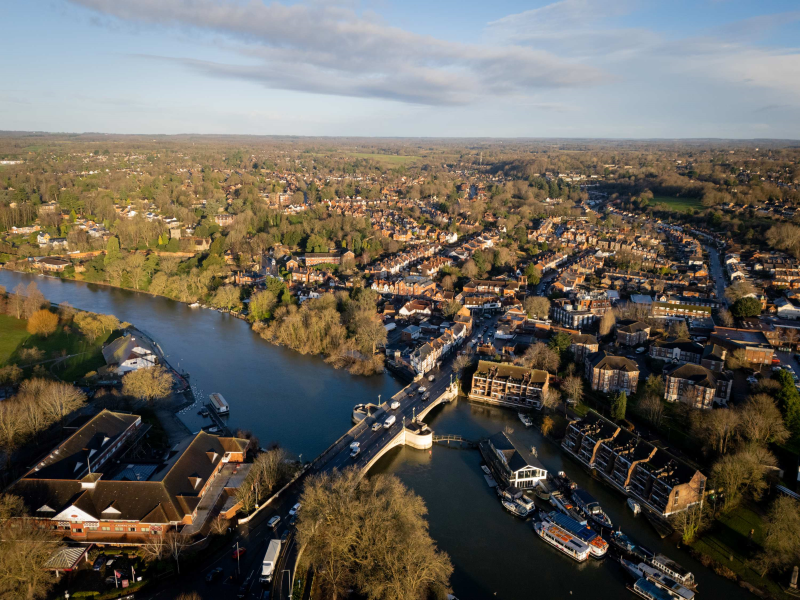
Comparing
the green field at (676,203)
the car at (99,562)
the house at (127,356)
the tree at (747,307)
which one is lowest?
the car at (99,562)

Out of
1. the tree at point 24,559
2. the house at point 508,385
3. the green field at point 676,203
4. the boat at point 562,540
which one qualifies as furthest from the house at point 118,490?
the green field at point 676,203

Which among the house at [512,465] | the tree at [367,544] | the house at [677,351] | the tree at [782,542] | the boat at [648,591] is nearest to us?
the tree at [367,544]

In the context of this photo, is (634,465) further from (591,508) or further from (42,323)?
(42,323)

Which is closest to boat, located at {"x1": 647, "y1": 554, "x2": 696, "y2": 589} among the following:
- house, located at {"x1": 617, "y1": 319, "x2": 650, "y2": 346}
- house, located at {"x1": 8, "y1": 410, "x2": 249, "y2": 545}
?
house, located at {"x1": 8, "y1": 410, "x2": 249, "y2": 545}

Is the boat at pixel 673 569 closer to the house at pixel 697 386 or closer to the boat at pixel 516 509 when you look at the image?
the boat at pixel 516 509

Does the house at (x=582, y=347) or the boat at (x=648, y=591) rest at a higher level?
the house at (x=582, y=347)

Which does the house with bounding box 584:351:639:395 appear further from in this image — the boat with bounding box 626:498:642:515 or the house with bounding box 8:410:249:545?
the house with bounding box 8:410:249:545
